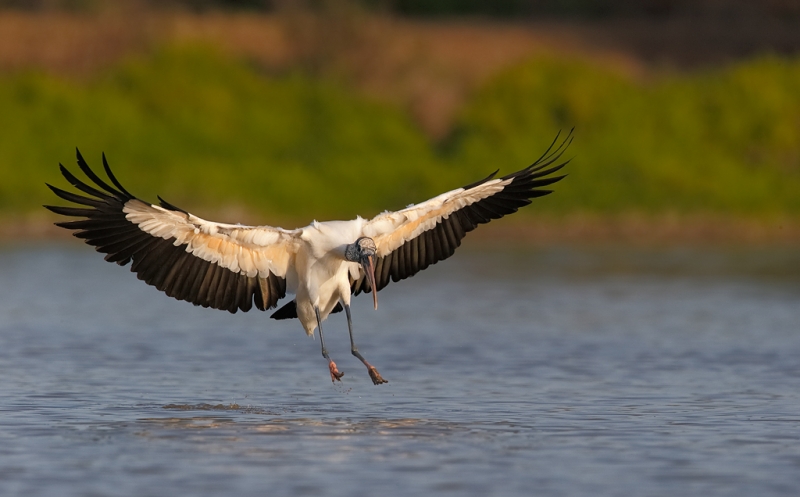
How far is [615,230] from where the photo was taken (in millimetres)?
24609

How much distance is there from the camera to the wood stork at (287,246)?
10758mm

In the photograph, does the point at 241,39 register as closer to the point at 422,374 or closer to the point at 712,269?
the point at 712,269

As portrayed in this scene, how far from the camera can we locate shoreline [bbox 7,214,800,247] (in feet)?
78.3

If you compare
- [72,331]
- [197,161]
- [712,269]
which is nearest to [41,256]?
[197,161]

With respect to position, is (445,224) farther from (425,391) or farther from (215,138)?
(215,138)

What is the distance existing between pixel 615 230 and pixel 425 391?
13496 mm

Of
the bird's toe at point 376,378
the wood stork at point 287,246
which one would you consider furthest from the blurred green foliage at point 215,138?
the bird's toe at point 376,378

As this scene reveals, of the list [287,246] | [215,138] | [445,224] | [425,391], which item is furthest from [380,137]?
[287,246]

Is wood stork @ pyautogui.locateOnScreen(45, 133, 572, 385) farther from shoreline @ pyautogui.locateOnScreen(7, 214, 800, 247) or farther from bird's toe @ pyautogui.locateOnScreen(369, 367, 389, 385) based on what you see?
shoreline @ pyautogui.locateOnScreen(7, 214, 800, 247)

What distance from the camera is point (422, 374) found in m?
12.4

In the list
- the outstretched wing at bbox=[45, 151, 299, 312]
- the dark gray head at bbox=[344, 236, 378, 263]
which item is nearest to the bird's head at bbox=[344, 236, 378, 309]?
the dark gray head at bbox=[344, 236, 378, 263]

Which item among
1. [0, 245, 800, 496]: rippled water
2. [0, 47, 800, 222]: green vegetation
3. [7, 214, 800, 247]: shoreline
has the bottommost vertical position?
[0, 245, 800, 496]: rippled water

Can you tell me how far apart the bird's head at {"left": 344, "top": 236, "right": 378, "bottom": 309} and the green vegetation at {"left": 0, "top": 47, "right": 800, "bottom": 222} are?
1339cm

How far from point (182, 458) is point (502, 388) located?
3317mm
